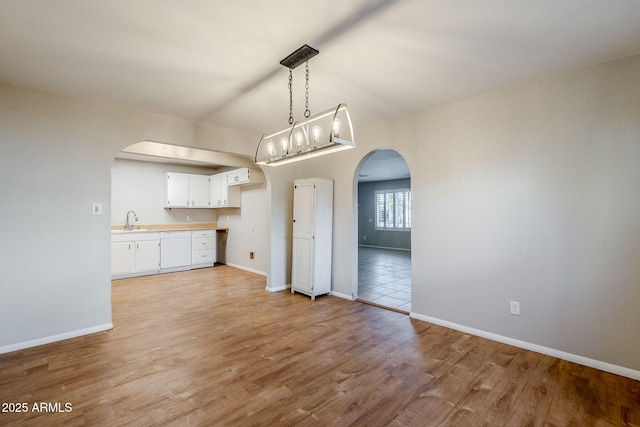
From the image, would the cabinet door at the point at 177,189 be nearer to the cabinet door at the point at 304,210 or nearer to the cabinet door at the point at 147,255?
Result: the cabinet door at the point at 147,255

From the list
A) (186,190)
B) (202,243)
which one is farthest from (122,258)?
(186,190)

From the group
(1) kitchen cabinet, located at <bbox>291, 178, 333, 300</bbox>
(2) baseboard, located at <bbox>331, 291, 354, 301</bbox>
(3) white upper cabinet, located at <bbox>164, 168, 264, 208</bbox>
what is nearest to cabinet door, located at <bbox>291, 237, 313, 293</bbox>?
(1) kitchen cabinet, located at <bbox>291, 178, 333, 300</bbox>

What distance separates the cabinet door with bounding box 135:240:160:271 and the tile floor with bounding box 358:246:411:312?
4.11 m

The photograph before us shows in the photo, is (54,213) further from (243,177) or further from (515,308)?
(515,308)

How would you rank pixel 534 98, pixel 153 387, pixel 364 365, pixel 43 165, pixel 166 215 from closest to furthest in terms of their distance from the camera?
pixel 153 387
pixel 364 365
pixel 534 98
pixel 43 165
pixel 166 215

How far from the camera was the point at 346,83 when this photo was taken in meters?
2.74

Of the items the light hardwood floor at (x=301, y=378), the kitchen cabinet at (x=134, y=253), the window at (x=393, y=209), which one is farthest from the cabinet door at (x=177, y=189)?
the window at (x=393, y=209)

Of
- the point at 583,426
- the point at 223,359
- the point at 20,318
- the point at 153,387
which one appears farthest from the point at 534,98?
the point at 20,318

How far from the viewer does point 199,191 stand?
6797 mm

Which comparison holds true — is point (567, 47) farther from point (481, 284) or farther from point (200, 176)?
point (200, 176)

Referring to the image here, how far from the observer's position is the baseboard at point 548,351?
229 centimetres

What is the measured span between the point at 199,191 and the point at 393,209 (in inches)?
256

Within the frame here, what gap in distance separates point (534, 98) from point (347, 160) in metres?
2.29

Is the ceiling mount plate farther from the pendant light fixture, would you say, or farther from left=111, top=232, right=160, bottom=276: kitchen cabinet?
left=111, top=232, right=160, bottom=276: kitchen cabinet
